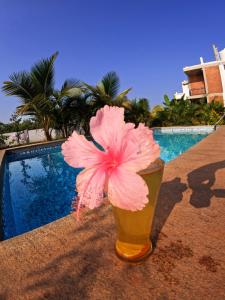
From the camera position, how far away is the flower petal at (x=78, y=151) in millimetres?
729

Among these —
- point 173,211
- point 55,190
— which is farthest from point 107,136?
point 55,190

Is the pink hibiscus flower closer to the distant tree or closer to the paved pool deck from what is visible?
the paved pool deck

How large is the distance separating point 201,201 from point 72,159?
1.36 metres

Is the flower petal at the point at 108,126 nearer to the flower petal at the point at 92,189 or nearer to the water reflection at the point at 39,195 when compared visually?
the flower petal at the point at 92,189

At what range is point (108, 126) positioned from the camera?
0.70 meters

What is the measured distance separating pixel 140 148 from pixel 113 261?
735 millimetres

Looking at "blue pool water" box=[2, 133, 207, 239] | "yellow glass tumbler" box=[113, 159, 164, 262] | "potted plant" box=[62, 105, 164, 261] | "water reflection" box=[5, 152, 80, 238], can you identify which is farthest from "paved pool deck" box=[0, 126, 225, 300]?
"water reflection" box=[5, 152, 80, 238]

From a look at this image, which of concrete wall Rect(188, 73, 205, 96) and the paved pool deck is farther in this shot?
concrete wall Rect(188, 73, 205, 96)

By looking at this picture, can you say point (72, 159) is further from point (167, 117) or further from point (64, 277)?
point (167, 117)

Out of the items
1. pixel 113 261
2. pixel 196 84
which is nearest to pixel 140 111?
pixel 196 84

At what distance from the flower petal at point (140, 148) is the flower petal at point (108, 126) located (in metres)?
0.05

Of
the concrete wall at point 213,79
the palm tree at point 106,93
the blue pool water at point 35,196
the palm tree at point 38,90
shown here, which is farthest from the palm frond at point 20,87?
the concrete wall at point 213,79

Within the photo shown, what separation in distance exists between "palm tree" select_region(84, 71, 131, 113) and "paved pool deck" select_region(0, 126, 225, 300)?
1329 centimetres

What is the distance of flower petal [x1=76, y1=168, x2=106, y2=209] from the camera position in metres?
0.68
